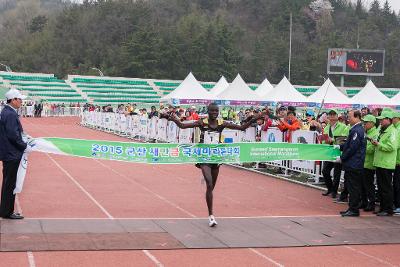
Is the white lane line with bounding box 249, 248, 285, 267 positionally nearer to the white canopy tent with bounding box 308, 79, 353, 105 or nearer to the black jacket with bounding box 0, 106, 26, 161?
the black jacket with bounding box 0, 106, 26, 161

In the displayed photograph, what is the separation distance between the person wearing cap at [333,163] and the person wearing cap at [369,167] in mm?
1170

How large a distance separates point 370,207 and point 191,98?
96.1 feet

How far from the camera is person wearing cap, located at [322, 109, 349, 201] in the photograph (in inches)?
527

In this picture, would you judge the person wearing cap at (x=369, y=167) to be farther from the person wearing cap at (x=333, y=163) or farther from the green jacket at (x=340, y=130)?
the green jacket at (x=340, y=130)

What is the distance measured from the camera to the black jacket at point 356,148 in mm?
11375

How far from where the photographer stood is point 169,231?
31.3ft

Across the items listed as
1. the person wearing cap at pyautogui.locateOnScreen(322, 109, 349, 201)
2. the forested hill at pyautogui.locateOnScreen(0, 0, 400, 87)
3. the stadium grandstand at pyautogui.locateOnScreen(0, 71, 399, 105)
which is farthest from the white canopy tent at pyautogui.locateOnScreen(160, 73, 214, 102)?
the forested hill at pyautogui.locateOnScreen(0, 0, 400, 87)

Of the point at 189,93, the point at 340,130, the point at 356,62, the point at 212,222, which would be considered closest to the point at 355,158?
the point at 340,130

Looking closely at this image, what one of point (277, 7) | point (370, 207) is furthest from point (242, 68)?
point (370, 207)

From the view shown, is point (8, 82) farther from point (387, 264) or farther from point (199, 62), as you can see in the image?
point (387, 264)

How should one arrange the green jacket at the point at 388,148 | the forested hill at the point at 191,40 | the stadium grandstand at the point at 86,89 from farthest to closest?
the forested hill at the point at 191,40 < the stadium grandstand at the point at 86,89 < the green jacket at the point at 388,148

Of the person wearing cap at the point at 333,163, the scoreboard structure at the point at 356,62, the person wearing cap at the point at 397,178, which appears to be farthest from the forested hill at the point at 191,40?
the person wearing cap at the point at 397,178

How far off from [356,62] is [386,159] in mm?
59897

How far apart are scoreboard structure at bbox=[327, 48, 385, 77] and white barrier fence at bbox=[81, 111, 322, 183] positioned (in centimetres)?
3400
